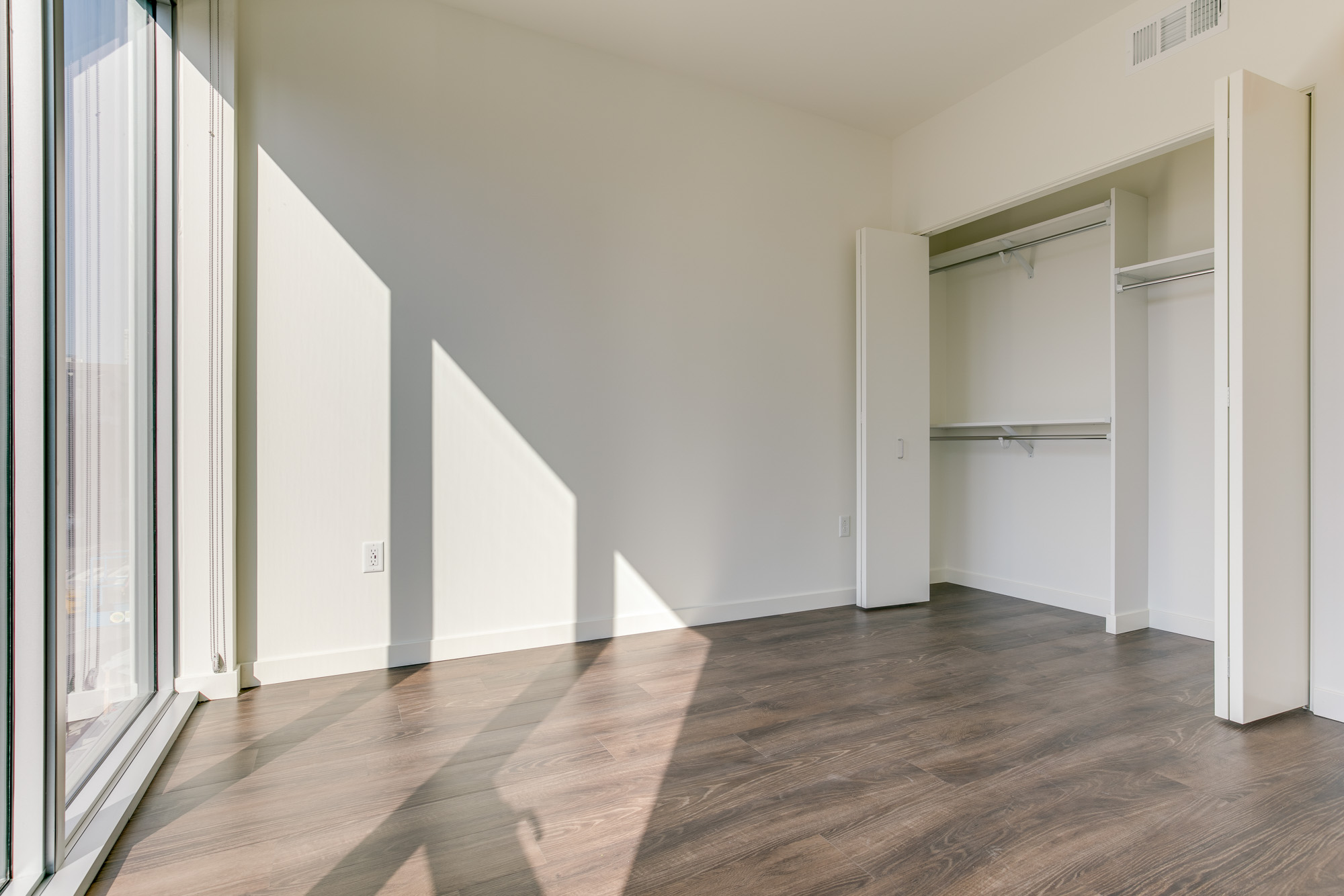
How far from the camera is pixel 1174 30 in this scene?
2625 millimetres

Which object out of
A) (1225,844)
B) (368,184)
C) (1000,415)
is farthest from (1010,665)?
(368,184)

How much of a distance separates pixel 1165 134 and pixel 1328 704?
82.9 inches

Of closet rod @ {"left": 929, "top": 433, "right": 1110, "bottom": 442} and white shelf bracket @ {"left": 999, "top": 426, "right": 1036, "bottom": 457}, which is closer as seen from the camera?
closet rod @ {"left": 929, "top": 433, "right": 1110, "bottom": 442}

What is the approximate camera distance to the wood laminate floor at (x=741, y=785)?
4.64 feet

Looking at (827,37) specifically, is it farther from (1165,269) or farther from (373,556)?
(373,556)

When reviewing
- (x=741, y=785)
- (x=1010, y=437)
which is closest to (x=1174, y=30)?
(x=1010, y=437)

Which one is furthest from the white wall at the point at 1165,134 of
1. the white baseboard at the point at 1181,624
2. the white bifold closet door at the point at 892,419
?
the white baseboard at the point at 1181,624

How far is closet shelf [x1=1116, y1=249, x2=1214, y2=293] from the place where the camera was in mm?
2918

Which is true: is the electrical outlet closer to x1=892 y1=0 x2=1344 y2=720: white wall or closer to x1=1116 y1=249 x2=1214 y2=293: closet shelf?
x1=892 y1=0 x2=1344 y2=720: white wall

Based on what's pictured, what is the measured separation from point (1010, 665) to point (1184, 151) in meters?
2.52

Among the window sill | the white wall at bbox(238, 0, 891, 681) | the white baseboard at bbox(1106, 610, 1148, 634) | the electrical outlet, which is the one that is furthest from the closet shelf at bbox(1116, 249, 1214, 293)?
the window sill

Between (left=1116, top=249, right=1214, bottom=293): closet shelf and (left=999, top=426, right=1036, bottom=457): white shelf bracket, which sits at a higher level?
(left=1116, top=249, right=1214, bottom=293): closet shelf

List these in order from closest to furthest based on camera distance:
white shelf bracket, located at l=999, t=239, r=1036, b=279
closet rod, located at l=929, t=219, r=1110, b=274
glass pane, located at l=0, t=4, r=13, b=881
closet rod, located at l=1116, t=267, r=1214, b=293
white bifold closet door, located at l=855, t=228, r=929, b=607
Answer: glass pane, located at l=0, t=4, r=13, b=881
closet rod, located at l=1116, t=267, r=1214, b=293
closet rod, located at l=929, t=219, r=1110, b=274
white bifold closet door, located at l=855, t=228, r=929, b=607
white shelf bracket, located at l=999, t=239, r=1036, b=279

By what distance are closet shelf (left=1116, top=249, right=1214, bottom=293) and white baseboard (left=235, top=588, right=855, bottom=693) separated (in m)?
2.09
